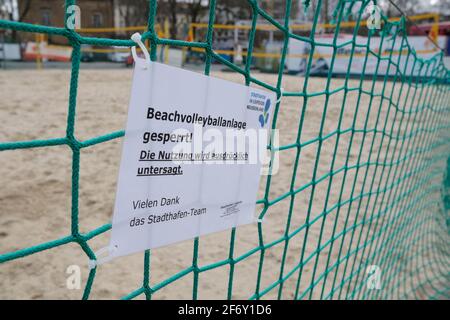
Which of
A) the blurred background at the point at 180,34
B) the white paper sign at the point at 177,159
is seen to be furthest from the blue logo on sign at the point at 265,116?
the blurred background at the point at 180,34

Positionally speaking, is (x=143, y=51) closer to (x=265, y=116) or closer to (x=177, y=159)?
(x=177, y=159)

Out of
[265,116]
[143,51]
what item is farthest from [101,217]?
[143,51]

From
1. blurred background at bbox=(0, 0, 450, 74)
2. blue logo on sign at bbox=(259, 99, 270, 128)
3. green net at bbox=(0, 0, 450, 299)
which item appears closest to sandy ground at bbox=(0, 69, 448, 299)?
green net at bbox=(0, 0, 450, 299)

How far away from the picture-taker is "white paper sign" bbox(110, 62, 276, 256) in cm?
64

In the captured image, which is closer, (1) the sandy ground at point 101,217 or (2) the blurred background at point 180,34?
(1) the sandy ground at point 101,217

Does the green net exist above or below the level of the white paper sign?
below

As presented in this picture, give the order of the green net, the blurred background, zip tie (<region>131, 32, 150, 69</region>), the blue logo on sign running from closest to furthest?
zip tie (<region>131, 32, 150, 69</region>) < the blue logo on sign < the green net < the blurred background

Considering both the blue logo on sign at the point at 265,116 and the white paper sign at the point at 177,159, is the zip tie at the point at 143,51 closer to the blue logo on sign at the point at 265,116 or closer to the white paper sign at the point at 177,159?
the white paper sign at the point at 177,159

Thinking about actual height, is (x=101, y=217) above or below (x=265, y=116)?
below

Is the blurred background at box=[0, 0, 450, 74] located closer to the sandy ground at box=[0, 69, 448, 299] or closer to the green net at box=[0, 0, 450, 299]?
the sandy ground at box=[0, 69, 448, 299]

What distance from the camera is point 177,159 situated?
72 cm

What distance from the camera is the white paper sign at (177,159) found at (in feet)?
2.10

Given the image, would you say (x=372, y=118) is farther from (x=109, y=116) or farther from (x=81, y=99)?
(x=81, y=99)
